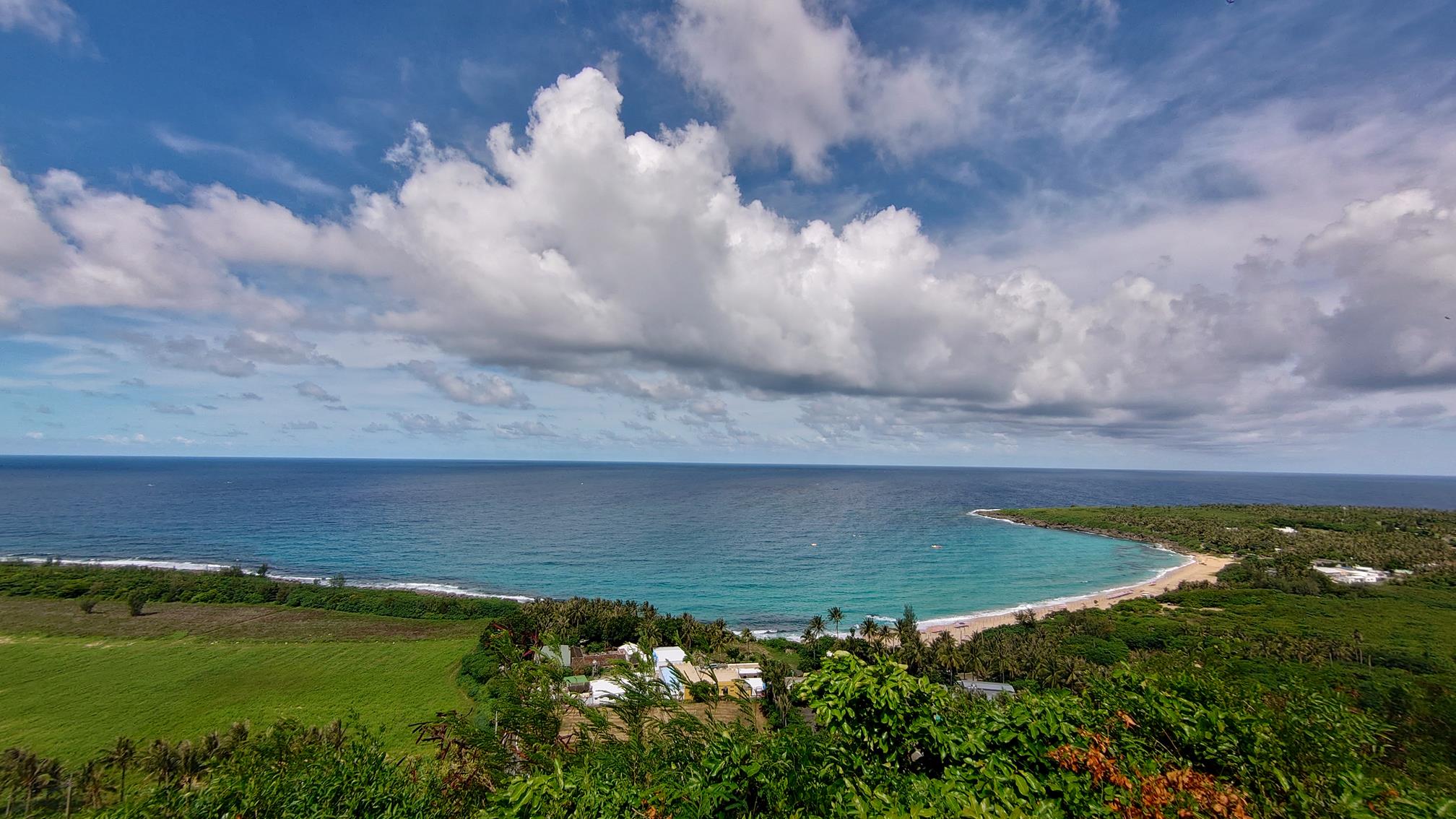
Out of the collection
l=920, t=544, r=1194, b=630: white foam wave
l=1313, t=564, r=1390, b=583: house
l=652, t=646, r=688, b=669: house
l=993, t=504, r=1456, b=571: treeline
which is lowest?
l=920, t=544, r=1194, b=630: white foam wave

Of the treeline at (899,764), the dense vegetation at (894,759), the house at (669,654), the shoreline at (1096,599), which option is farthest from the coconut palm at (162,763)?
the shoreline at (1096,599)

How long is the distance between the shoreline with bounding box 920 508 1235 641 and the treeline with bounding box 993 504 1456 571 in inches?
459

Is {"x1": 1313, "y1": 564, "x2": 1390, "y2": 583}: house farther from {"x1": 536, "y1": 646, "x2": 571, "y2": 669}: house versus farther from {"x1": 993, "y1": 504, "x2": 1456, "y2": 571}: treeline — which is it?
{"x1": 536, "y1": 646, "x2": 571, "y2": 669}: house

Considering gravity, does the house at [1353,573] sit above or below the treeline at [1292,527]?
below

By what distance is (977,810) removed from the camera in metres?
7.48

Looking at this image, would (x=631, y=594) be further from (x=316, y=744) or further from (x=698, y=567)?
(x=316, y=744)

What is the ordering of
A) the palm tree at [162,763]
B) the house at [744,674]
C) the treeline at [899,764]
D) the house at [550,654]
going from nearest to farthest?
the treeline at [899,764] → the house at [550,654] → the palm tree at [162,763] → the house at [744,674]

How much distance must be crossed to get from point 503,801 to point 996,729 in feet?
30.9

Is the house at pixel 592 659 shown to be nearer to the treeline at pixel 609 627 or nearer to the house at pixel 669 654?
the treeline at pixel 609 627

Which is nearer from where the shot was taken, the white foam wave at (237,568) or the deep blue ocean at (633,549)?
the white foam wave at (237,568)

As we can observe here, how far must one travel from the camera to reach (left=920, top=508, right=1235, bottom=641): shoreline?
59.7 meters

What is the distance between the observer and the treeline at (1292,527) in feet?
310

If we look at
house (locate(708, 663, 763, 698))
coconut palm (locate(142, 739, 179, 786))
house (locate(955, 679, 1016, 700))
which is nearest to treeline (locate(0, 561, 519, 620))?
house (locate(708, 663, 763, 698))

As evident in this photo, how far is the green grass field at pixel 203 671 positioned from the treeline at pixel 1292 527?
122 meters
